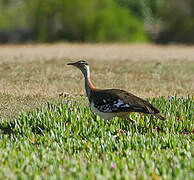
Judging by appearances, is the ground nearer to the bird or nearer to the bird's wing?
the bird

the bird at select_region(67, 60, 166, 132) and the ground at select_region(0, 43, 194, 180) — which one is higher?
the bird at select_region(67, 60, 166, 132)

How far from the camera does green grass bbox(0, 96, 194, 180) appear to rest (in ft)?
20.1

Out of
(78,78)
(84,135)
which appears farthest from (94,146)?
(78,78)

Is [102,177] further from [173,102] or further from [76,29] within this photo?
[76,29]

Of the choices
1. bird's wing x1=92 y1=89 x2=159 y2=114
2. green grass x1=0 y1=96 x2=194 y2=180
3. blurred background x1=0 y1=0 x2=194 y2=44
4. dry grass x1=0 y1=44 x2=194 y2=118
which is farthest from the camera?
Result: blurred background x1=0 y1=0 x2=194 y2=44

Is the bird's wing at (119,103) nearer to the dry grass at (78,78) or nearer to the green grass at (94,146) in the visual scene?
the green grass at (94,146)

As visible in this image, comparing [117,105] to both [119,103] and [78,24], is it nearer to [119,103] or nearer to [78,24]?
[119,103]

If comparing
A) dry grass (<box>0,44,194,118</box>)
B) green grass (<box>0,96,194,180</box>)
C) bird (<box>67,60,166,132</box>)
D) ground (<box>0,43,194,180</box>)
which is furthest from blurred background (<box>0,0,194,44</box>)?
bird (<box>67,60,166,132</box>)

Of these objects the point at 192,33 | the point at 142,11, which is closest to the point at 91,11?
the point at 192,33

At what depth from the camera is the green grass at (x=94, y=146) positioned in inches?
241

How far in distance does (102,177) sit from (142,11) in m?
56.5

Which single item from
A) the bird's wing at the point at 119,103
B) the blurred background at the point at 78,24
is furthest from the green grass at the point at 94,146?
the blurred background at the point at 78,24

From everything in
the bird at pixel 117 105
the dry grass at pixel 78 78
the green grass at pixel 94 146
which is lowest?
the dry grass at pixel 78 78

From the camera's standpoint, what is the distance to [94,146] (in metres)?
7.44
